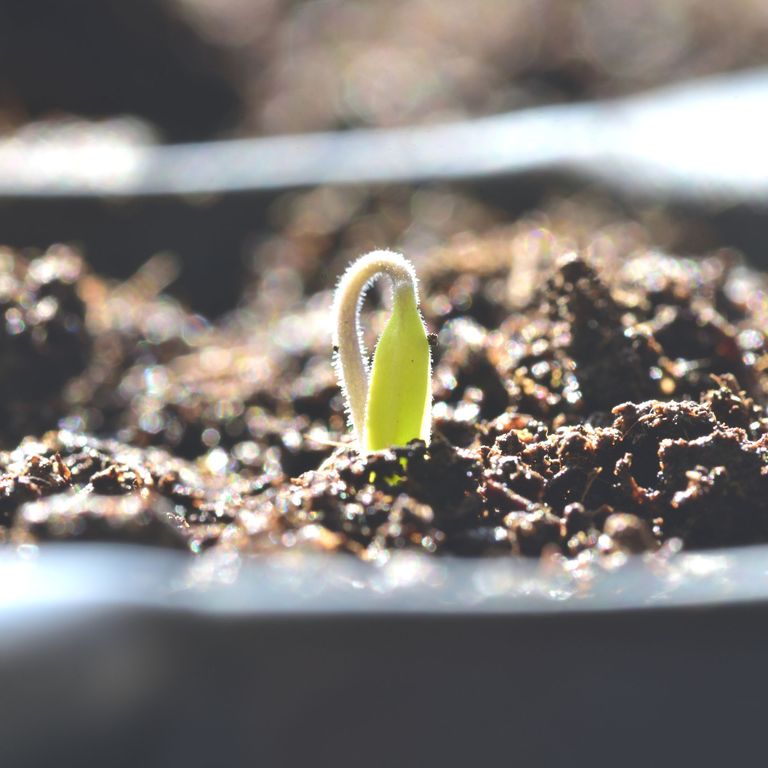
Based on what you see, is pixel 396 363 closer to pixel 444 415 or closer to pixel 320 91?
pixel 444 415

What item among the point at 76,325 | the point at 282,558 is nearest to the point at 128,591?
the point at 282,558

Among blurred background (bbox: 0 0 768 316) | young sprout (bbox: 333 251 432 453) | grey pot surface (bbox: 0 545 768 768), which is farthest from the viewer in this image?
blurred background (bbox: 0 0 768 316)

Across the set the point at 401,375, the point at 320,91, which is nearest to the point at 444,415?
the point at 401,375

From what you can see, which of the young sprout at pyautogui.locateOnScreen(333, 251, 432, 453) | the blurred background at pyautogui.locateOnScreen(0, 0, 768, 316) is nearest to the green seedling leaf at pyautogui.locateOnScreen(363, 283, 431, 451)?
the young sprout at pyautogui.locateOnScreen(333, 251, 432, 453)

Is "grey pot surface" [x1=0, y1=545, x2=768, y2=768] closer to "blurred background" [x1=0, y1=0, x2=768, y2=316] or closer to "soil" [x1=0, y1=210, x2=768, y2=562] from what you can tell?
"soil" [x1=0, y1=210, x2=768, y2=562]

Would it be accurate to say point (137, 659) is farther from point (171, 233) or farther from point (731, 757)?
point (171, 233)
